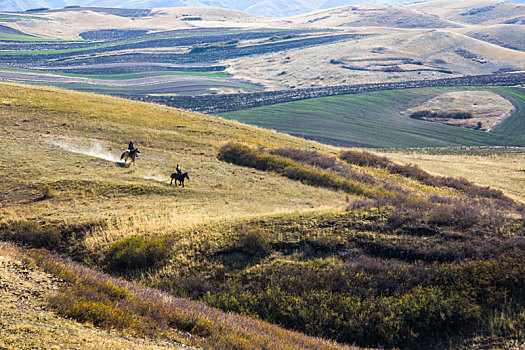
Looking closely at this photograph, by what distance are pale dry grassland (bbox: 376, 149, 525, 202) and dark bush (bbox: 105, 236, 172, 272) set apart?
118ft

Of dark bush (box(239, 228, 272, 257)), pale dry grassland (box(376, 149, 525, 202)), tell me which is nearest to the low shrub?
dark bush (box(239, 228, 272, 257))

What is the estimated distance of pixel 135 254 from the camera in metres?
19.1

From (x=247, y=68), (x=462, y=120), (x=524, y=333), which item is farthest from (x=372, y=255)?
(x=247, y=68)

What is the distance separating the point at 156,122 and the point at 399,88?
101 meters

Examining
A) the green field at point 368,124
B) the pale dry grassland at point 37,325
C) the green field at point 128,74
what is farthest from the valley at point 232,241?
the green field at point 128,74

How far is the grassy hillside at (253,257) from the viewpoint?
520 inches

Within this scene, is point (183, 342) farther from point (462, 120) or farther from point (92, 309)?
point (462, 120)

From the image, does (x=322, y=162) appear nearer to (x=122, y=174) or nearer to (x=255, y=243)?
(x=122, y=174)

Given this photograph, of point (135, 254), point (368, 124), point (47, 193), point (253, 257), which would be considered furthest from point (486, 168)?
point (47, 193)

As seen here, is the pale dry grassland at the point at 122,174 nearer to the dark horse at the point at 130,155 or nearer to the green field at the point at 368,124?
the dark horse at the point at 130,155

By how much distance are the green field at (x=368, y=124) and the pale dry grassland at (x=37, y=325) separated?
67.8 metres

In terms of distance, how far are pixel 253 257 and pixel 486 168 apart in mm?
48822

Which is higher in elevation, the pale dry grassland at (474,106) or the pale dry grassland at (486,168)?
Result: the pale dry grassland at (474,106)

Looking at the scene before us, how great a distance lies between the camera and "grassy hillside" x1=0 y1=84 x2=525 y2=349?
43.4 feet
